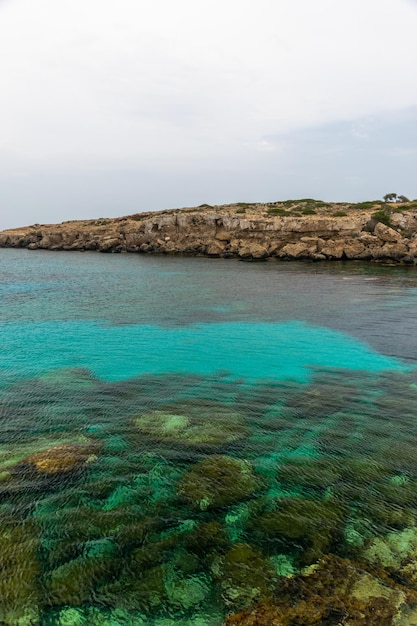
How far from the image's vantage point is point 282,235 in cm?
7306

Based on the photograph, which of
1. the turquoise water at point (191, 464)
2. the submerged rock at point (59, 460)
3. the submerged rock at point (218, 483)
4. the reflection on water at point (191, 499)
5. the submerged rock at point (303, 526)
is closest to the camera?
the reflection on water at point (191, 499)

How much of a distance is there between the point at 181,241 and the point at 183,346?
64.0 m

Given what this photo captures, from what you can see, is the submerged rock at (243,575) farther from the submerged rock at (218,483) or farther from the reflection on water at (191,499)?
the submerged rock at (218,483)

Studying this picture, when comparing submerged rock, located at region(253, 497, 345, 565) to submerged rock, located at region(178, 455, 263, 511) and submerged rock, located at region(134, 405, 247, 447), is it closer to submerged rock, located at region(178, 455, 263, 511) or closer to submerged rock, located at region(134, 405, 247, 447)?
submerged rock, located at region(178, 455, 263, 511)

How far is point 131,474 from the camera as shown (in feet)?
34.7

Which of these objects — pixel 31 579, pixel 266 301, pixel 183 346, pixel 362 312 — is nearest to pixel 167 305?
pixel 266 301

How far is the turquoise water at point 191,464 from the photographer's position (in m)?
7.46

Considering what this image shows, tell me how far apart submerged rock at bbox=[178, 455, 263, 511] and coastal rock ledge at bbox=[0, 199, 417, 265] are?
59983 mm


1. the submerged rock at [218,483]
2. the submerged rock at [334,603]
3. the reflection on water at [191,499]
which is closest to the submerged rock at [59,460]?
the reflection on water at [191,499]

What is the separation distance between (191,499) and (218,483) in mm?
875

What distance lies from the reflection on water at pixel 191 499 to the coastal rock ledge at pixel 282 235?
2210 inches

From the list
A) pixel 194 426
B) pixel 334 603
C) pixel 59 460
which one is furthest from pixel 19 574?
pixel 194 426

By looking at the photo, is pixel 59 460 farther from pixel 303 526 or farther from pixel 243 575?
pixel 303 526

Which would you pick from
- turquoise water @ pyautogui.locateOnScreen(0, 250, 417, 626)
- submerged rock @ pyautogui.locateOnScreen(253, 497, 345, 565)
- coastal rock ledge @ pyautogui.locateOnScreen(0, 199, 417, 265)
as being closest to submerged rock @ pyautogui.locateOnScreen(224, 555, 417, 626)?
turquoise water @ pyautogui.locateOnScreen(0, 250, 417, 626)
